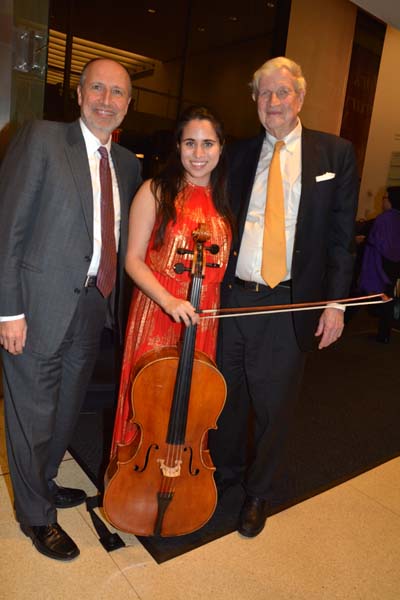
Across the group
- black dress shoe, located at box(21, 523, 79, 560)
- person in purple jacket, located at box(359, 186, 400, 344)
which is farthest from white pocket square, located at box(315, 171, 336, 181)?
person in purple jacket, located at box(359, 186, 400, 344)

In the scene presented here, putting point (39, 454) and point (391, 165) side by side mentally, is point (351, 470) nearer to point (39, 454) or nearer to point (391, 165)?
point (39, 454)

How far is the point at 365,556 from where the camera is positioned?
1.97 metres

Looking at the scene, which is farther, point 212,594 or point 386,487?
point 386,487

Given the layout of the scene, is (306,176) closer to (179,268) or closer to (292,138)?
(292,138)

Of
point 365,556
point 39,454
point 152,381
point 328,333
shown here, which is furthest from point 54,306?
point 365,556

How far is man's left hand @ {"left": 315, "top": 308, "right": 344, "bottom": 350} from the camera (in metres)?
1.97

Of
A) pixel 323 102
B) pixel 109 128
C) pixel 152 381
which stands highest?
pixel 323 102

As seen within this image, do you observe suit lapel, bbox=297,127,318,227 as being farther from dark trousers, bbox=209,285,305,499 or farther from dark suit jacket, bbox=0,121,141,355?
dark suit jacket, bbox=0,121,141,355

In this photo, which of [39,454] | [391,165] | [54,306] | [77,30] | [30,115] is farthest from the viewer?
[391,165]

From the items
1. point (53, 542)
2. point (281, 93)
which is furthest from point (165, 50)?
point (53, 542)

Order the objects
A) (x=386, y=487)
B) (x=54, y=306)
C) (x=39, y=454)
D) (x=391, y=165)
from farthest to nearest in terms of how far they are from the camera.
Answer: (x=391, y=165)
(x=386, y=487)
(x=39, y=454)
(x=54, y=306)

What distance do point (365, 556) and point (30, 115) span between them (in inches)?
110

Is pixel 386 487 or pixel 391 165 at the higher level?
pixel 391 165

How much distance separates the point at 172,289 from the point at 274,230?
0.45m
